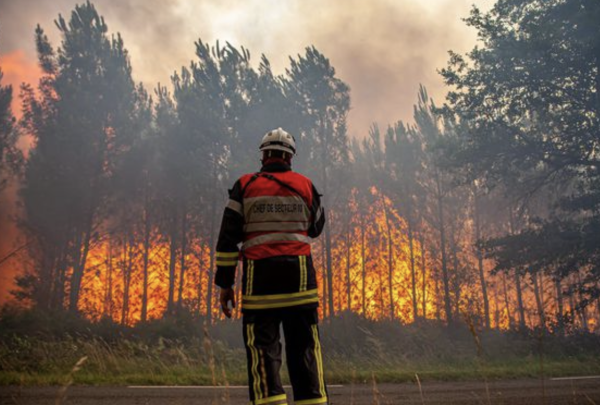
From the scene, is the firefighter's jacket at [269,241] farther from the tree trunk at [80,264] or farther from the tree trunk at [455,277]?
the tree trunk at [455,277]

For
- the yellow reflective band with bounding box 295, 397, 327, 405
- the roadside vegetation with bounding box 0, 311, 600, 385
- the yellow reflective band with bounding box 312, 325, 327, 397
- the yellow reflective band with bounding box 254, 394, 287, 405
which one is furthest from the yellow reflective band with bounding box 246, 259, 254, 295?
the roadside vegetation with bounding box 0, 311, 600, 385

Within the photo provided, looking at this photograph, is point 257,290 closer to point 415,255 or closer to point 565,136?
point 565,136

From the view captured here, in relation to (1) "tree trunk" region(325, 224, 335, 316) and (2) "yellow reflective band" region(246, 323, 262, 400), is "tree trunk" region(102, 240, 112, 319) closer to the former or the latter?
(1) "tree trunk" region(325, 224, 335, 316)

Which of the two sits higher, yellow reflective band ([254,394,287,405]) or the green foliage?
the green foliage

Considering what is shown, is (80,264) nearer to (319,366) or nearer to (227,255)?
(227,255)

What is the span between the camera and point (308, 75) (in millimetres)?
25938

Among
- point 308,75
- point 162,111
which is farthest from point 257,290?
point 162,111

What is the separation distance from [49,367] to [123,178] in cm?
1680

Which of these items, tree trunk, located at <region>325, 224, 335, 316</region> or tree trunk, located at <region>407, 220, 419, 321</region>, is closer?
tree trunk, located at <region>325, 224, 335, 316</region>

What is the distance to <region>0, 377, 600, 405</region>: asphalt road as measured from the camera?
18.7 feet

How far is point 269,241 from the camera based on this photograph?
3.21m

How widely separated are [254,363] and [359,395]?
4.01m

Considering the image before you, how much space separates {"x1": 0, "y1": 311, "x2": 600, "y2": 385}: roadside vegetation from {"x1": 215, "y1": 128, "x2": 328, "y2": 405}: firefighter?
12.9 ft

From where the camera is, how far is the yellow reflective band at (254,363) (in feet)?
9.52
